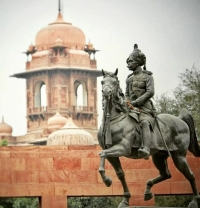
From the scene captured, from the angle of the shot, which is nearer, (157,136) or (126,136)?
(126,136)

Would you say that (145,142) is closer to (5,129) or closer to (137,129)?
(137,129)

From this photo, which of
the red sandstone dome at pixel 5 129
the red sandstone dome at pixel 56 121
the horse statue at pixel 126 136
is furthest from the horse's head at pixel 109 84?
the red sandstone dome at pixel 5 129

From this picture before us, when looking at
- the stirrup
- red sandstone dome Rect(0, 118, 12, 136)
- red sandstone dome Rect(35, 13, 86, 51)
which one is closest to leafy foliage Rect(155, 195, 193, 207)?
the stirrup

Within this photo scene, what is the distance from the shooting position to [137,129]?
2023cm

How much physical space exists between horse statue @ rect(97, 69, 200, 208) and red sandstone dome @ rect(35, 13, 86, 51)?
→ 105 metres

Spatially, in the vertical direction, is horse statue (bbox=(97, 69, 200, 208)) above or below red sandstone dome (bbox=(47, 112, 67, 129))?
below

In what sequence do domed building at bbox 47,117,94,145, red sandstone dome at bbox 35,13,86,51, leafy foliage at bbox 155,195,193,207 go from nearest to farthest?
leafy foliage at bbox 155,195,193,207 → domed building at bbox 47,117,94,145 → red sandstone dome at bbox 35,13,86,51

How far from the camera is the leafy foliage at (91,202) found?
42.2 metres

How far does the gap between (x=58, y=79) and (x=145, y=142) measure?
103799 millimetres

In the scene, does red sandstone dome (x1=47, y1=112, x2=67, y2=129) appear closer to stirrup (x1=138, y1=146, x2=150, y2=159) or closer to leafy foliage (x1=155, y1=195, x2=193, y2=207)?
leafy foliage (x1=155, y1=195, x2=193, y2=207)

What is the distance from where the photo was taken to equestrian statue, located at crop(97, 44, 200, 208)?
65.0ft

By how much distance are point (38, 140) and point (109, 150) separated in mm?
98115

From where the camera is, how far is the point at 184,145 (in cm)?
2112

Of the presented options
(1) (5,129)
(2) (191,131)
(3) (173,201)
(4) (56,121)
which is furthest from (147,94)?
(1) (5,129)
